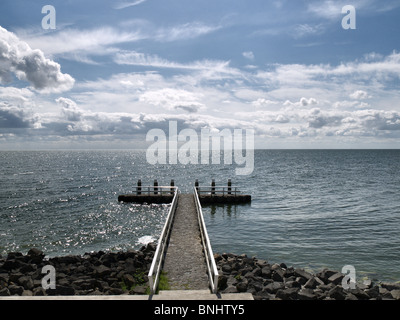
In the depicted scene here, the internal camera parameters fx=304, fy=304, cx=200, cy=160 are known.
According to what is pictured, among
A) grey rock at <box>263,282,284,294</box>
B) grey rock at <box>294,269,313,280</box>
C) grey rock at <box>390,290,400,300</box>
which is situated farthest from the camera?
grey rock at <box>294,269,313,280</box>

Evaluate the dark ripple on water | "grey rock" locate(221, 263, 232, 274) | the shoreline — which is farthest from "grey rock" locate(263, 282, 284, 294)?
the dark ripple on water

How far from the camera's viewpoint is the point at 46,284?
10789 mm

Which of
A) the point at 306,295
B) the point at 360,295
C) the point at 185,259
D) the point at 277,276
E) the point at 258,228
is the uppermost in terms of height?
the point at 185,259

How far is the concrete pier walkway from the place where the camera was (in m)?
9.69

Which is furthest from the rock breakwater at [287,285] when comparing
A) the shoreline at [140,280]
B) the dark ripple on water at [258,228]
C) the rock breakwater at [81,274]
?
the rock breakwater at [81,274]

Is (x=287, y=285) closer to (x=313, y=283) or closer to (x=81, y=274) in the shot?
(x=313, y=283)

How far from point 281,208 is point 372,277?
48.7 feet

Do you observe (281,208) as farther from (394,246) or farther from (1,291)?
(1,291)

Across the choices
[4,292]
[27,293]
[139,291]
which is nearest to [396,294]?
[139,291]

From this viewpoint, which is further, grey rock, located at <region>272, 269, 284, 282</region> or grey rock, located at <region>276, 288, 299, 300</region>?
grey rock, located at <region>272, 269, 284, 282</region>

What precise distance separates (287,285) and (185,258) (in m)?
3.92

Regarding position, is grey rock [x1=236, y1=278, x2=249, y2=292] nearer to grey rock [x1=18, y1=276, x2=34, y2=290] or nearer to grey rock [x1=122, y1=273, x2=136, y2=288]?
grey rock [x1=122, y1=273, x2=136, y2=288]

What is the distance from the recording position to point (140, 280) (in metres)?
11.1

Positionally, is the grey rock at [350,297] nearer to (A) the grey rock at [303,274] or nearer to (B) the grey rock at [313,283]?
(B) the grey rock at [313,283]
